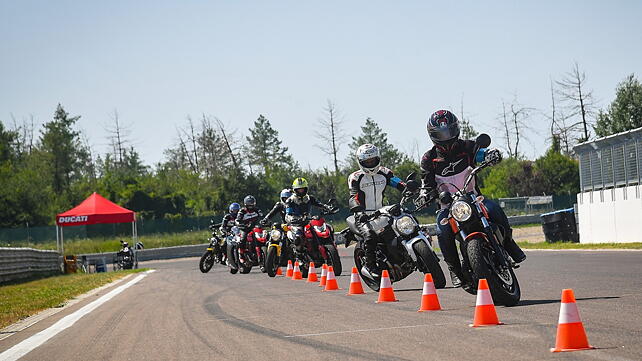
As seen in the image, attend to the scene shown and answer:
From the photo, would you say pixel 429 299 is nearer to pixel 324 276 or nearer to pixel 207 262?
pixel 324 276

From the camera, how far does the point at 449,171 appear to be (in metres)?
10.4

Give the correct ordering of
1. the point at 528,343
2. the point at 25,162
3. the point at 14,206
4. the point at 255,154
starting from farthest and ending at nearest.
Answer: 1. the point at 255,154
2. the point at 25,162
3. the point at 14,206
4. the point at 528,343

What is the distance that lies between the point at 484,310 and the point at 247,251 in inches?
675

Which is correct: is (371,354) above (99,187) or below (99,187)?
below

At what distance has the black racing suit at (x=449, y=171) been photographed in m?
9.88

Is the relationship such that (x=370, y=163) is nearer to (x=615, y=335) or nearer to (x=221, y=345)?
(x=221, y=345)

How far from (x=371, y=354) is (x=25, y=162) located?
9265 centimetres

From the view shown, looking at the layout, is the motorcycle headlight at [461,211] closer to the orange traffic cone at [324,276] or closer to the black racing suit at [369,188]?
the black racing suit at [369,188]

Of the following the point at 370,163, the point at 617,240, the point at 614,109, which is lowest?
the point at 617,240

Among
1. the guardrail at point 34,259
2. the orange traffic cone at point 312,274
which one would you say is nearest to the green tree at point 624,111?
the guardrail at point 34,259

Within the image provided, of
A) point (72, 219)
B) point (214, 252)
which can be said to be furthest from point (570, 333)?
point (72, 219)

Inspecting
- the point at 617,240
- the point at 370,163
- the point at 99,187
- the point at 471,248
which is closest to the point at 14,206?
the point at 99,187

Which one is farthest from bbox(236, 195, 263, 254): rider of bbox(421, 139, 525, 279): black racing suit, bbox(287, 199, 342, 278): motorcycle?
bbox(421, 139, 525, 279): black racing suit

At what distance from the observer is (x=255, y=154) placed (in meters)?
112
